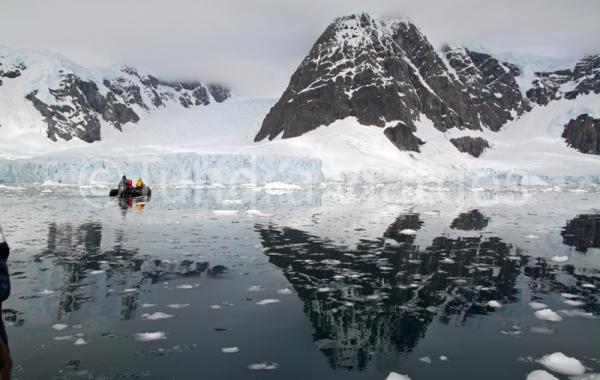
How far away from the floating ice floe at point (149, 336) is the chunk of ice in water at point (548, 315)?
6.08 metres

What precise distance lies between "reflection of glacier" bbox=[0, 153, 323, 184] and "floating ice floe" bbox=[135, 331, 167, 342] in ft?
170

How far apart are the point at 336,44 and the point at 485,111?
5791 centimetres

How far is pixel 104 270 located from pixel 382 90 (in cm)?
11212

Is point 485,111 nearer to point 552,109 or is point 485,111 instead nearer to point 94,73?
point 552,109

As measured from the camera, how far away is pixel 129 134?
519 feet

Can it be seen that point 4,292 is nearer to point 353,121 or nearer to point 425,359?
point 425,359

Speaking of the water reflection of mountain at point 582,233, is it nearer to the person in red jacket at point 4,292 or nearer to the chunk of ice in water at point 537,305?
the chunk of ice in water at point 537,305

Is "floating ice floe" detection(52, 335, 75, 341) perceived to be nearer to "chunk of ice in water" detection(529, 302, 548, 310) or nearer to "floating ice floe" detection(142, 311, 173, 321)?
"floating ice floe" detection(142, 311, 173, 321)

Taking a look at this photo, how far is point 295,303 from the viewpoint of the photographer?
28.4ft

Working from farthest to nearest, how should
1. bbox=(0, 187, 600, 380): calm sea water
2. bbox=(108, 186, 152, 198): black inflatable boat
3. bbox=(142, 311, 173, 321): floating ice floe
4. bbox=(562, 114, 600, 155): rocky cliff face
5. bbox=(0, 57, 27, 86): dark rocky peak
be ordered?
bbox=(0, 57, 27, 86): dark rocky peak < bbox=(562, 114, 600, 155): rocky cliff face < bbox=(108, 186, 152, 198): black inflatable boat < bbox=(142, 311, 173, 321): floating ice floe < bbox=(0, 187, 600, 380): calm sea water

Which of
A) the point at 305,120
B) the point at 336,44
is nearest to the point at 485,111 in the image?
the point at 336,44

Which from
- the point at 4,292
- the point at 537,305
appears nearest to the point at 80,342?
the point at 4,292

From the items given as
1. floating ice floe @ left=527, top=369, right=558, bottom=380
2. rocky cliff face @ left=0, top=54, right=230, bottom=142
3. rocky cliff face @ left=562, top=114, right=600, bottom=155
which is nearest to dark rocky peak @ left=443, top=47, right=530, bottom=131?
rocky cliff face @ left=562, top=114, right=600, bottom=155

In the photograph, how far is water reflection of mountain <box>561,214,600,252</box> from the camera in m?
15.6
